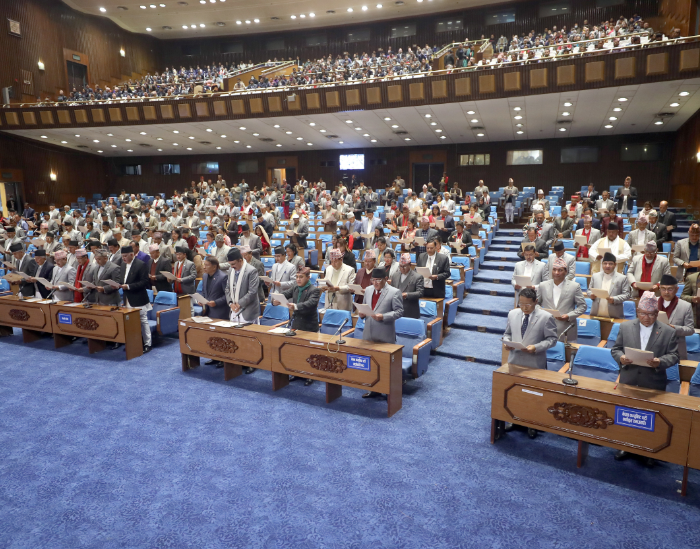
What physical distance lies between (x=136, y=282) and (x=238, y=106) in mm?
11552

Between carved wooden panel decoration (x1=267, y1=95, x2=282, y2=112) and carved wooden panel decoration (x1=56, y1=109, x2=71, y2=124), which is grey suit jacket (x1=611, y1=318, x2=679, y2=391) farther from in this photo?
carved wooden panel decoration (x1=56, y1=109, x2=71, y2=124)

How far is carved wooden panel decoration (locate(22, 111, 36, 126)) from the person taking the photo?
62.0ft

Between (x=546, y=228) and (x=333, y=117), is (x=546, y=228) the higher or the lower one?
the lower one

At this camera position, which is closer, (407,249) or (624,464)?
(624,464)

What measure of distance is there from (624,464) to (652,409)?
775 millimetres

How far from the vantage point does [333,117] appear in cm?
1625

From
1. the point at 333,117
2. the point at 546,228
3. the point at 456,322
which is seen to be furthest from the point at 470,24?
the point at 456,322

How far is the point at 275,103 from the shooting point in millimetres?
16109

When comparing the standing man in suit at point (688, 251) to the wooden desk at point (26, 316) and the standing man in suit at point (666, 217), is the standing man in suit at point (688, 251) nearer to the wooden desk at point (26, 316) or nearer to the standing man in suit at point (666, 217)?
the standing man in suit at point (666, 217)

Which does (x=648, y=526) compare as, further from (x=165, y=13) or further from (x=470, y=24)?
(x=165, y=13)

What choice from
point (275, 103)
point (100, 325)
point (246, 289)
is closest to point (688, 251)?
point (246, 289)

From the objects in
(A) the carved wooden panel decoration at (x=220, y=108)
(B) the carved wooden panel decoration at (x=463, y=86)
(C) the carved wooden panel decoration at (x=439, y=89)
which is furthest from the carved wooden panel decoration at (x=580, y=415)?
(A) the carved wooden panel decoration at (x=220, y=108)

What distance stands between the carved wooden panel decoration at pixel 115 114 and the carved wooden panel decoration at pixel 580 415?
1897cm

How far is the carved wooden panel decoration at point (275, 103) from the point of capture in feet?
52.7
